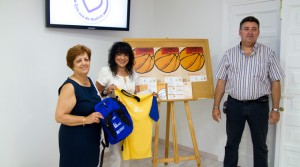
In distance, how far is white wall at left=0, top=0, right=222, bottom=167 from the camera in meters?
2.49

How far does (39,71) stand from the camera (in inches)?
107

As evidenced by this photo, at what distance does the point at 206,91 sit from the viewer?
9.86 ft

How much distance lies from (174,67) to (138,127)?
943 millimetres

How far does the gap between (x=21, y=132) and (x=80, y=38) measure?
1.22m

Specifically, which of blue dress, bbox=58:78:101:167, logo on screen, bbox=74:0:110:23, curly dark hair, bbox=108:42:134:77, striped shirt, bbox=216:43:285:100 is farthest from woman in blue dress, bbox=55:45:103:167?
striped shirt, bbox=216:43:285:100

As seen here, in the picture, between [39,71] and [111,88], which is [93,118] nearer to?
[111,88]

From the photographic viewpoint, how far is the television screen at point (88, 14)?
272cm

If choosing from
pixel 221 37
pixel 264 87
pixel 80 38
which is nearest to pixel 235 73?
Answer: pixel 264 87

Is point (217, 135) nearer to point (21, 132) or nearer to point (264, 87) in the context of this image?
point (264, 87)

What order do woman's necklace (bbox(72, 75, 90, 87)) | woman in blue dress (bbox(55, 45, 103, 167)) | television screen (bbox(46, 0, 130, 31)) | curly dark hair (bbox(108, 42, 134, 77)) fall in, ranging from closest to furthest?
woman in blue dress (bbox(55, 45, 103, 167)) → woman's necklace (bbox(72, 75, 90, 87)) → curly dark hair (bbox(108, 42, 134, 77)) → television screen (bbox(46, 0, 130, 31))

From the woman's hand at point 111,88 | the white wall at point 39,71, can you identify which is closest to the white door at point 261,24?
the white wall at point 39,71

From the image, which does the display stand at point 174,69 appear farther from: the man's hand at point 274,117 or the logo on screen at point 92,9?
the man's hand at point 274,117

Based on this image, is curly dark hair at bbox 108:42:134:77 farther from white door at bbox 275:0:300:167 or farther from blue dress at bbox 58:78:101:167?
white door at bbox 275:0:300:167

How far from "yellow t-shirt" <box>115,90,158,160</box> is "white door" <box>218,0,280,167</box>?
1.35 metres
